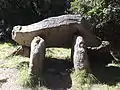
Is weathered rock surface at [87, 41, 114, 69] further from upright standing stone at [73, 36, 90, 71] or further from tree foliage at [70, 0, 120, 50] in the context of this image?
upright standing stone at [73, 36, 90, 71]

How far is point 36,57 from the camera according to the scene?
19.6 ft

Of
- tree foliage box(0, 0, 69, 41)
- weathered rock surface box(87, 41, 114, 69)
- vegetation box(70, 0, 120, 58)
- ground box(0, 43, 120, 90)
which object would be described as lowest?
ground box(0, 43, 120, 90)

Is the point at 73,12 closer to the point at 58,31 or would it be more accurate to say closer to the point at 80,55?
the point at 58,31

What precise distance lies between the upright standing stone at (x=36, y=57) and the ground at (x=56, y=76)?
0.62 feet

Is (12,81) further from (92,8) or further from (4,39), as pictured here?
(4,39)

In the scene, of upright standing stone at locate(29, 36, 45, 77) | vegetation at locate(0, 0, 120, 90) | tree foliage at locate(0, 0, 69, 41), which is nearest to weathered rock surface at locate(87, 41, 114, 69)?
vegetation at locate(0, 0, 120, 90)

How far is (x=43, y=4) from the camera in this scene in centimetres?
1002

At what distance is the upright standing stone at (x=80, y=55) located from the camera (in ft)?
19.3

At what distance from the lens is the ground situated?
A: 18.7 ft

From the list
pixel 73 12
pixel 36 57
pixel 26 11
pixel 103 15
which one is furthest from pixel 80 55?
pixel 26 11

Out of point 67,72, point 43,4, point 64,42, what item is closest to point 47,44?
point 64,42

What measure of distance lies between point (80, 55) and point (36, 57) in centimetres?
92

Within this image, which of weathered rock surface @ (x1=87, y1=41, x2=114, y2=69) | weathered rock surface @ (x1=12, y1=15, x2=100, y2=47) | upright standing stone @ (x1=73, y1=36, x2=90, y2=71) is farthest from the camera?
weathered rock surface @ (x1=87, y1=41, x2=114, y2=69)

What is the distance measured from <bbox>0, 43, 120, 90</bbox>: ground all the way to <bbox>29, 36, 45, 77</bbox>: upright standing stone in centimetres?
19
